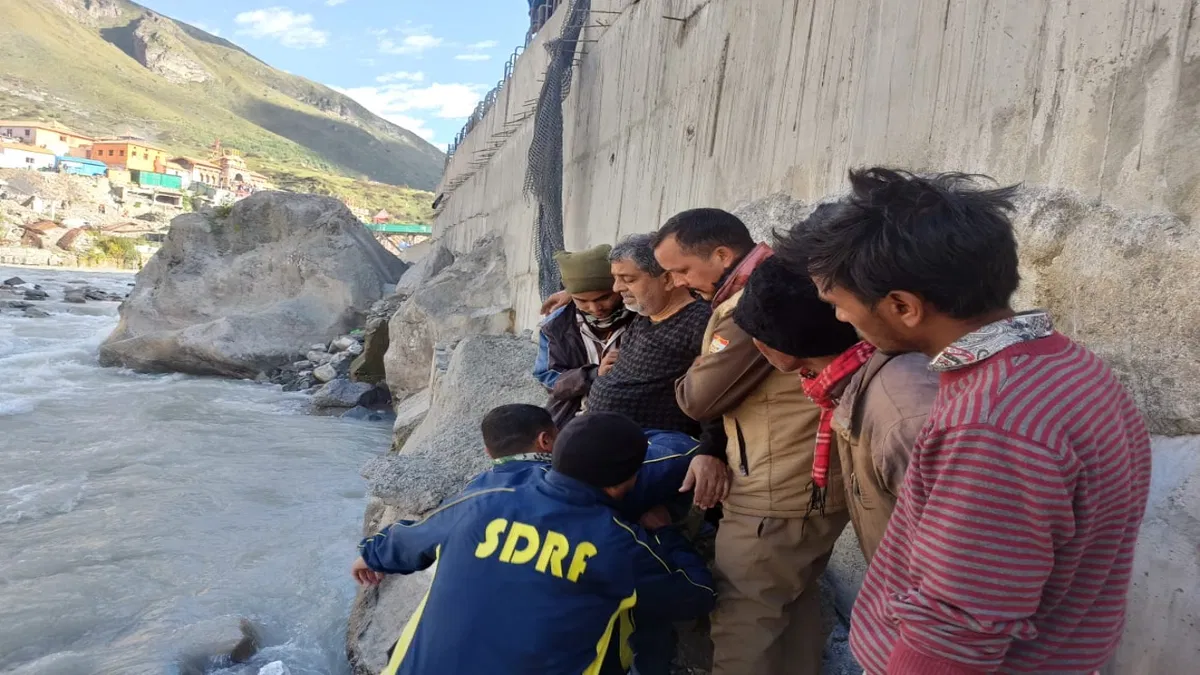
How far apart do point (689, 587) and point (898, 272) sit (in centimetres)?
117

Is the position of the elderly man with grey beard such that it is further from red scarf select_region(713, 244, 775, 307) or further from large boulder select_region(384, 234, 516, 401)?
large boulder select_region(384, 234, 516, 401)

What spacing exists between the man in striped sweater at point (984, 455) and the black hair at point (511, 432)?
4.35ft

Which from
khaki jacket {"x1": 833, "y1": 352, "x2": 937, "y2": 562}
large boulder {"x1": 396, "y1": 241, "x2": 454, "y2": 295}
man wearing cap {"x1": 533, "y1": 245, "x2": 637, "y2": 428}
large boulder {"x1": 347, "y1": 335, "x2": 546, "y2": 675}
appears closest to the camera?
khaki jacket {"x1": 833, "y1": 352, "x2": 937, "y2": 562}

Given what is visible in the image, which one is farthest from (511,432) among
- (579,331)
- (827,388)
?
(827,388)

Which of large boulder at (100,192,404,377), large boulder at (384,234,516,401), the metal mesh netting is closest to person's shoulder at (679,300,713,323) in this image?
the metal mesh netting

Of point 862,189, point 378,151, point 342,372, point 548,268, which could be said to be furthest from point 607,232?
point 378,151

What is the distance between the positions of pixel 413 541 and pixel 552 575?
0.49 metres

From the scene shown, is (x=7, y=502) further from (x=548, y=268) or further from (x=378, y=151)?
(x=378, y=151)

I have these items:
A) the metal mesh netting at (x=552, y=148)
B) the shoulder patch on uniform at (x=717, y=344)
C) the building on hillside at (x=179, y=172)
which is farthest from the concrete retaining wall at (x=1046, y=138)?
the building on hillside at (x=179, y=172)

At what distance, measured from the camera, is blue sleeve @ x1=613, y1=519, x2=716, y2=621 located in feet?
6.40

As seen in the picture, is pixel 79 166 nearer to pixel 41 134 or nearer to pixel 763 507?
pixel 41 134

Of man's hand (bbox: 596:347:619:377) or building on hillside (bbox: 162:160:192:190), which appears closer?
man's hand (bbox: 596:347:619:377)

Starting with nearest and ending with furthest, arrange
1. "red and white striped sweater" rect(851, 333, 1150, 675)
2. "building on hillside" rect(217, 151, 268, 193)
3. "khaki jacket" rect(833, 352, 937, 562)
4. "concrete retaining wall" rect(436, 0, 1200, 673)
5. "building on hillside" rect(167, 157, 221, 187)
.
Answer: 1. "red and white striped sweater" rect(851, 333, 1150, 675)
2. "khaki jacket" rect(833, 352, 937, 562)
3. "concrete retaining wall" rect(436, 0, 1200, 673)
4. "building on hillside" rect(167, 157, 221, 187)
5. "building on hillside" rect(217, 151, 268, 193)

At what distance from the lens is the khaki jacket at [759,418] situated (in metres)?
1.93
